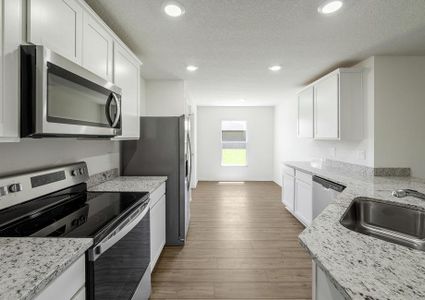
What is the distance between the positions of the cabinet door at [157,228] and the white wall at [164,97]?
1767 mm

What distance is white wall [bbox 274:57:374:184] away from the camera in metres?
2.89

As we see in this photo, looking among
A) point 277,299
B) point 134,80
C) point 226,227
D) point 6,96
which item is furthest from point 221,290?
point 134,80

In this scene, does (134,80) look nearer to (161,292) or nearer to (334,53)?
(161,292)

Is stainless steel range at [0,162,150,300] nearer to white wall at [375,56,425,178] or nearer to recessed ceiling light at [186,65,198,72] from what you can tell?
recessed ceiling light at [186,65,198,72]

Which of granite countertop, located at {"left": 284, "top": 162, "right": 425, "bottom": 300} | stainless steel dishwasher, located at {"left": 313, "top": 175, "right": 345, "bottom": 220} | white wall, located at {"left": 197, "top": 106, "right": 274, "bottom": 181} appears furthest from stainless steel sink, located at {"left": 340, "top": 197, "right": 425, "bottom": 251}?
white wall, located at {"left": 197, "top": 106, "right": 274, "bottom": 181}

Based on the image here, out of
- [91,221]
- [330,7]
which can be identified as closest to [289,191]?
[330,7]

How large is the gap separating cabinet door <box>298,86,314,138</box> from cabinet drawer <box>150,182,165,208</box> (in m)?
2.62

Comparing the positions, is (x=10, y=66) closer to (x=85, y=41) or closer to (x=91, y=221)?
(x=85, y=41)

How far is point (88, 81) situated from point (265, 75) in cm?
283

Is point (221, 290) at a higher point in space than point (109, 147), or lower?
lower

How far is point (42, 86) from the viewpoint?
3.53ft

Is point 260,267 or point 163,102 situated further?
point 163,102

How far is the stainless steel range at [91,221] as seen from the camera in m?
1.13

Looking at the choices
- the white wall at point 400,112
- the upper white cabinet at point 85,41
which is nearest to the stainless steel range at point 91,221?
the upper white cabinet at point 85,41
